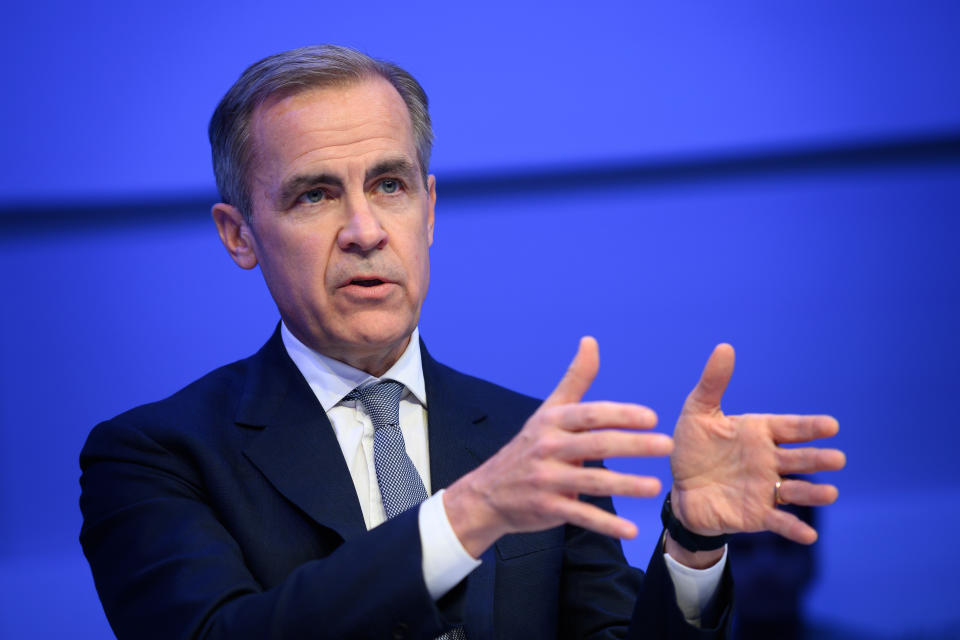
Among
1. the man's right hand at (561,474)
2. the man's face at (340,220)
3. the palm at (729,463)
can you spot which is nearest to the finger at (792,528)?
the palm at (729,463)

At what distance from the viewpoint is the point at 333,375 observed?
163 cm

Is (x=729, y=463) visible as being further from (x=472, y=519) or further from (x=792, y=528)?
(x=472, y=519)

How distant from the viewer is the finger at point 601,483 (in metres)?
1.05

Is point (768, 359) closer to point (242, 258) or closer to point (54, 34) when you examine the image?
point (242, 258)

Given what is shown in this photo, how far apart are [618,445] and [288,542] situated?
23.3 inches

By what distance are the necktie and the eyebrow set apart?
1.03ft

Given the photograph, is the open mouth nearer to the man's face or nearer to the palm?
the man's face

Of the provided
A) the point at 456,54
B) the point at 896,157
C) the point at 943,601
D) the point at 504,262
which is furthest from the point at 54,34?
the point at 943,601

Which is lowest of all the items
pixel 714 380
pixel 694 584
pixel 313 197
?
pixel 694 584

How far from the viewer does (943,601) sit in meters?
2.94

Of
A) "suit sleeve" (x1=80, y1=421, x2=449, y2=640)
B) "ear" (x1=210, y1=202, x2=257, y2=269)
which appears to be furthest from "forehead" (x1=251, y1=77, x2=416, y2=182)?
"suit sleeve" (x1=80, y1=421, x2=449, y2=640)

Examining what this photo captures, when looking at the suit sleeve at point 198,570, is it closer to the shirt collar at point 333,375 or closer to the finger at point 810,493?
the shirt collar at point 333,375

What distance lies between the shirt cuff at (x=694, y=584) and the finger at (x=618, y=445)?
39cm

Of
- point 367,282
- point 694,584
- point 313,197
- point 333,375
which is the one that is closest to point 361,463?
point 333,375
